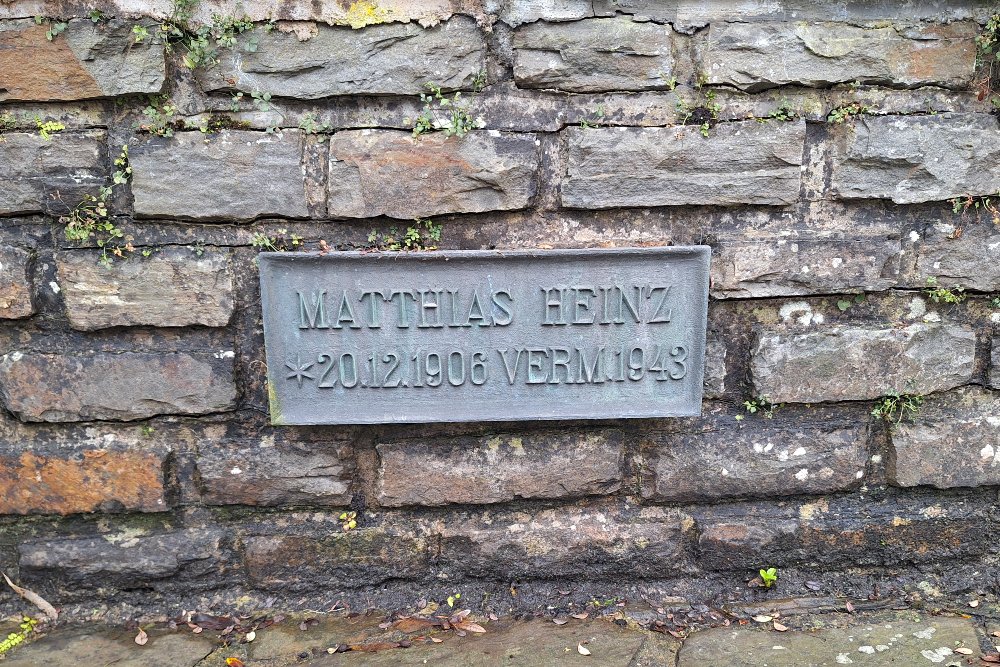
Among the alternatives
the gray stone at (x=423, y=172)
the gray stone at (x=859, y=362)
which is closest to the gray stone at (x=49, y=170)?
the gray stone at (x=423, y=172)

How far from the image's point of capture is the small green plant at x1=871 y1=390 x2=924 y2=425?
6.54 feet

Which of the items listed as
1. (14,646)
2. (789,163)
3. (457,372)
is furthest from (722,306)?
(14,646)

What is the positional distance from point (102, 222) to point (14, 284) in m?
0.30

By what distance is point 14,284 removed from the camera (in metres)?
1.83

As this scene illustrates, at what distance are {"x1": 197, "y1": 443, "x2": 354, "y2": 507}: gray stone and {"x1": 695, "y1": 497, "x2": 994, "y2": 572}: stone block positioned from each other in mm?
1153

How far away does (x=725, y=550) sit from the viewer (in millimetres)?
2068

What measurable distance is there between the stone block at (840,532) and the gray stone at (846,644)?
0.64 feet

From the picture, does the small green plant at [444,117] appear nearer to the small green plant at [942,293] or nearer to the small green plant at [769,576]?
the small green plant at [942,293]

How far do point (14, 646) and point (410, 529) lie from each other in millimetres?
1179

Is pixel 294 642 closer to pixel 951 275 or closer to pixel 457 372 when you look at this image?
pixel 457 372

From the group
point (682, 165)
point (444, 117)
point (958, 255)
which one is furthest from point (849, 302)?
point (444, 117)

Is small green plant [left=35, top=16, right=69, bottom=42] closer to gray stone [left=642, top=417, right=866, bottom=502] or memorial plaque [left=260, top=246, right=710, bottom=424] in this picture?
memorial plaque [left=260, top=246, right=710, bottom=424]

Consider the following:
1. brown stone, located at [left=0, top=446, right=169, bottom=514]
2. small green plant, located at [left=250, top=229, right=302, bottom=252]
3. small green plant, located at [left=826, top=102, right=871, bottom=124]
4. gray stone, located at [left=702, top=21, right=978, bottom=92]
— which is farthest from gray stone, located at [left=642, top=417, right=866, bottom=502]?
brown stone, located at [left=0, top=446, right=169, bottom=514]

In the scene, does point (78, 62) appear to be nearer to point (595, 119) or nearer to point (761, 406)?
point (595, 119)
